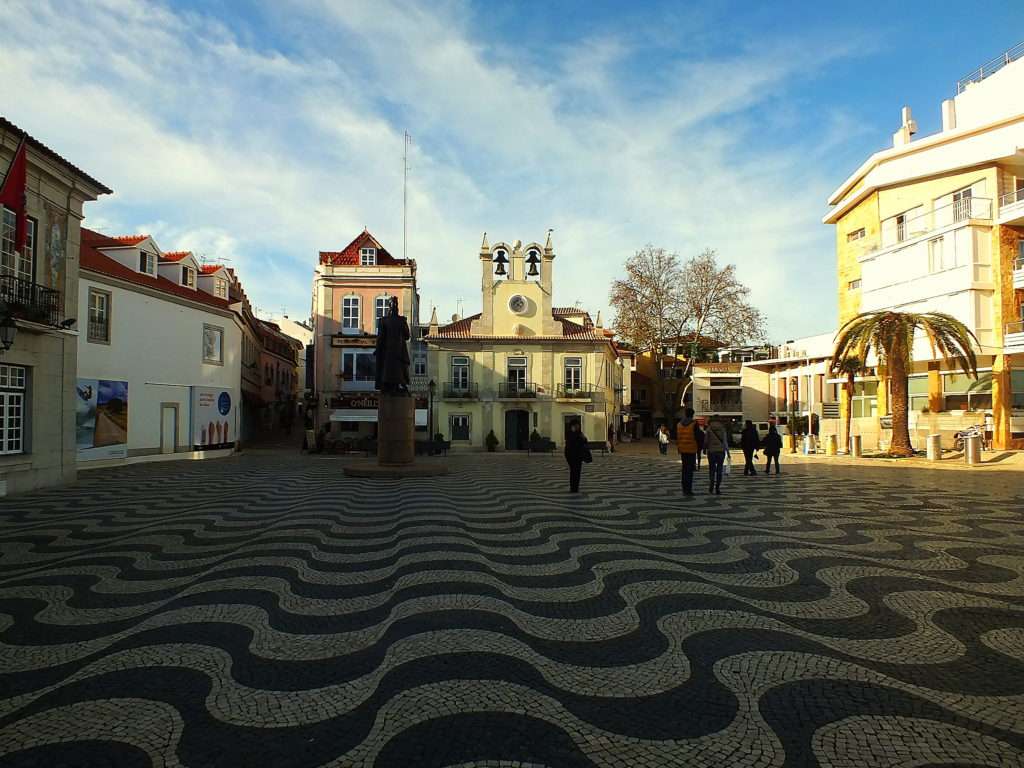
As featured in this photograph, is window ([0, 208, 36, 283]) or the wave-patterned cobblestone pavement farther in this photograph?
window ([0, 208, 36, 283])

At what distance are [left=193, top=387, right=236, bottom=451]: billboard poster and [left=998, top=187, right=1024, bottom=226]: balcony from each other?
3770 centimetres

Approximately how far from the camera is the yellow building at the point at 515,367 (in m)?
37.5

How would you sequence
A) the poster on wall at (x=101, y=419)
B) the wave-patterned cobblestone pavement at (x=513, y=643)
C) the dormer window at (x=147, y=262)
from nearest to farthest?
the wave-patterned cobblestone pavement at (x=513, y=643), the poster on wall at (x=101, y=419), the dormer window at (x=147, y=262)

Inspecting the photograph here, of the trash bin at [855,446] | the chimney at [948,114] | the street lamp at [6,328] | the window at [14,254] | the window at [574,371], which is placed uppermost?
the chimney at [948,114]

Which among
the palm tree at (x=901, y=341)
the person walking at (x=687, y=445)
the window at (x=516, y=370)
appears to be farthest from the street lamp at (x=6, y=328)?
the palm tree at (x=901, y=341)

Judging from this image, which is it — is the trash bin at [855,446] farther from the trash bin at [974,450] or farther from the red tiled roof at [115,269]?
the red tiled roof at [115,269]

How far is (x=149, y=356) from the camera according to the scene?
24.1m

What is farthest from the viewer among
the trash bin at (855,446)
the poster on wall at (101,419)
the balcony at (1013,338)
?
the trash bin at (855,446)

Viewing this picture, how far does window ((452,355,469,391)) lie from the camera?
124ft

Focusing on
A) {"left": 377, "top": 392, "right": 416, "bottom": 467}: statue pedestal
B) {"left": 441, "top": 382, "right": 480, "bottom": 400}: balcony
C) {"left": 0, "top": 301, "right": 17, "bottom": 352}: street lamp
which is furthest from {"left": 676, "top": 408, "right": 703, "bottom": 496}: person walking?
{"left": 441, "top": 382, "right": 480, "bottom": 400}: balcony

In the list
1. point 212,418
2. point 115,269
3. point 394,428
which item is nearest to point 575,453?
point 394,428

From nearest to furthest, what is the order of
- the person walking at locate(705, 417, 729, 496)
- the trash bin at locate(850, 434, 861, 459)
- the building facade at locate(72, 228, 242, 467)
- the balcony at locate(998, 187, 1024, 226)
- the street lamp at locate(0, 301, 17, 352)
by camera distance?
1. the street lamp at locate(0, 301, 17, 352)
2. the person walking at locate(705, 417, 729, 496)
3. the building facade at locate(72, 228, 242, 467)
4. the balcony at locate(998, 187, 1024, 226)
5. the trash bin at locate(850, 434, 861, 459)

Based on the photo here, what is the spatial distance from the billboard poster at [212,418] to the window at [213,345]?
1.37 m

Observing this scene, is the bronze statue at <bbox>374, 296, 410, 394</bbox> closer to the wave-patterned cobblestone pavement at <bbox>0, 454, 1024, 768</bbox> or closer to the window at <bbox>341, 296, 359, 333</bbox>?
the wave-patterned cobblestone pavement at <bbox>0, 454, 1024, 768</bbox>
